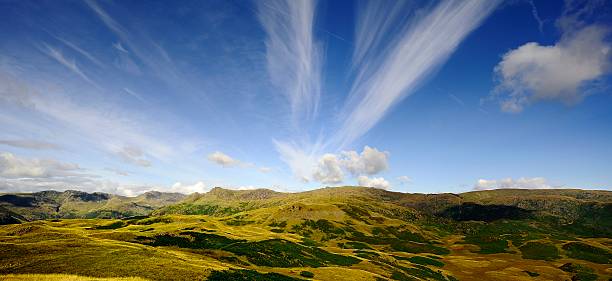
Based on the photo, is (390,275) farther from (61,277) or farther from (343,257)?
(61,277)

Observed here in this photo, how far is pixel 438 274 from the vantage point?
3189 inches

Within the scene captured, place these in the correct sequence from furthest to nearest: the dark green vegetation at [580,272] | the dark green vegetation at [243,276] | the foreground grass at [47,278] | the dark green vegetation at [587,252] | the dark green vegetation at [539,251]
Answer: the dark green vegetation at [539,251], the dark green vegetation at [587,252], the dark green vegetation at [580,272], the dark green vegetation at [243,276], the foreground grass at [47,278]

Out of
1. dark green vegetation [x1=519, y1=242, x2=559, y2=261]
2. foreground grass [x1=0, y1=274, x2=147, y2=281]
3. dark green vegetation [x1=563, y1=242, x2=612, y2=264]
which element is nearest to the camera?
foreground grass [x1=0, y1=274, x2=147, y2=281]

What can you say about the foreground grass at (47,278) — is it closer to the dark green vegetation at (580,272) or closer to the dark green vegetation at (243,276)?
the dark green vegetation at (243,276)

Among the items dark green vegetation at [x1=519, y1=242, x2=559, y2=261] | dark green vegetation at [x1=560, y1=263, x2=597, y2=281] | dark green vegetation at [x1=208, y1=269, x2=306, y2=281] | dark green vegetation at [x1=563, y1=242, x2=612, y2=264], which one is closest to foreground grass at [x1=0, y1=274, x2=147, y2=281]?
dark green vegetation at [x1=208, y1=269, x2=306, y2=281]

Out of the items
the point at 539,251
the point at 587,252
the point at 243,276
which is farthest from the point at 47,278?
the point at 587,252

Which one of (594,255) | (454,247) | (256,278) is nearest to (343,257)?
(256,278)

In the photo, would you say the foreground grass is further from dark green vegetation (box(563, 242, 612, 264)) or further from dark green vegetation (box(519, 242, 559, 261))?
dark green vegetation (box(563, 242, 612, 264))

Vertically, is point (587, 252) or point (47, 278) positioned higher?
point (47, 278)

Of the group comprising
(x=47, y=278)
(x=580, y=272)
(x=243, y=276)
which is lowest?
(x=580, y=272)

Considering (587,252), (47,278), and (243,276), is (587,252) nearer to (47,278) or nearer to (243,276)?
(243,276)

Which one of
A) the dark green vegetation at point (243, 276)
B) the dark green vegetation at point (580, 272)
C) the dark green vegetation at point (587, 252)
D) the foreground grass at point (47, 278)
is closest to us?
the foreground grass at point (47, 278)

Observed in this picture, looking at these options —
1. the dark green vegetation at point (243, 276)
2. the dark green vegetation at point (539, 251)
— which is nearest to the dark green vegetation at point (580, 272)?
the dark green vegetation at point (539, 251)

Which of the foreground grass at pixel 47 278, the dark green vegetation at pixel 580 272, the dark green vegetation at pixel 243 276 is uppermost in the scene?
the foreground grass at pixel 47 278
